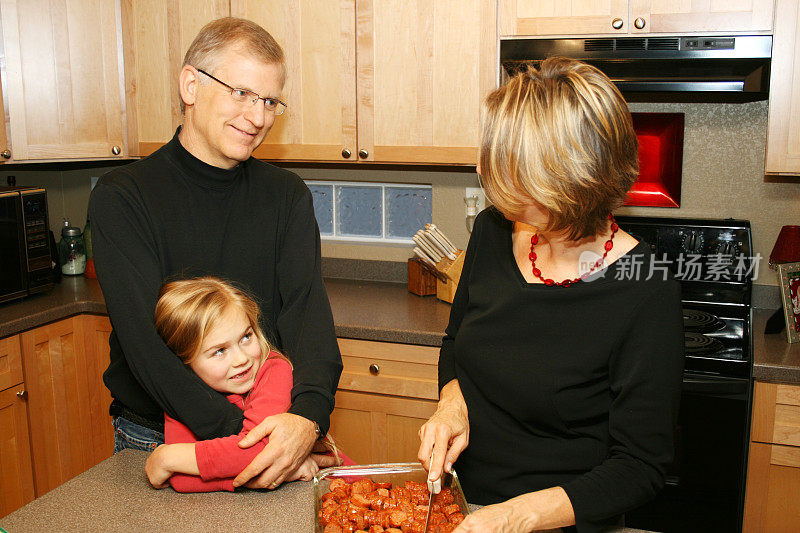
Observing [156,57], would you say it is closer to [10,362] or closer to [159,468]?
[10,362]

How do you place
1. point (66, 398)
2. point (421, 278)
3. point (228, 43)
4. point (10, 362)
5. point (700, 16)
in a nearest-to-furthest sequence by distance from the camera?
point (228, 43)
point (700, 16)
point (10, 362)
point (66, 398)
point (421, 278)

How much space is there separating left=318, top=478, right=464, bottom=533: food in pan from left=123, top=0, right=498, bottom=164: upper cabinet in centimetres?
161

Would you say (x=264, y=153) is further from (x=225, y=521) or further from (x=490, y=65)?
(x=225, y=521)

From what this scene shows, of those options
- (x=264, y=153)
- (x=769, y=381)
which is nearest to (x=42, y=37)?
(x=264, y=153)

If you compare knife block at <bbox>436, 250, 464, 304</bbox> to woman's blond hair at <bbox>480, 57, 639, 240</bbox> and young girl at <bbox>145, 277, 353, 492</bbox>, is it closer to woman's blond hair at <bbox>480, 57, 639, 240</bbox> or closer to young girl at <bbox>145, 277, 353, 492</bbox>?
young girl at <bbox>145, 277, 353, 492</bbox>

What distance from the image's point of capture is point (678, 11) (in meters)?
2.24

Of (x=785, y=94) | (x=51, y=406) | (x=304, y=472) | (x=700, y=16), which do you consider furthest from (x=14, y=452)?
(x=785, y=94)

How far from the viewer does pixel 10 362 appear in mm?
2469

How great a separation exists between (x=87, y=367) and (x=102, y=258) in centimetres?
162

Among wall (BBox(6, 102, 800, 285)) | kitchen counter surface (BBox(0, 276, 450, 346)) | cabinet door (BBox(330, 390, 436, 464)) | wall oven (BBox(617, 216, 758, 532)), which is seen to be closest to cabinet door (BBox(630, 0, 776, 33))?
wall (BBox(6, 102, 800, 285))

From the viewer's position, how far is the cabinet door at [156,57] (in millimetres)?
2818

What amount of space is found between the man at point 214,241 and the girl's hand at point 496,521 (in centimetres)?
38

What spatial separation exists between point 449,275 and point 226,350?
53.9 inches

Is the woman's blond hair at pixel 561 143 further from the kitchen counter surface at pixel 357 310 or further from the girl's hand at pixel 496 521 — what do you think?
the kitchen counter surface at pixel 357 310
